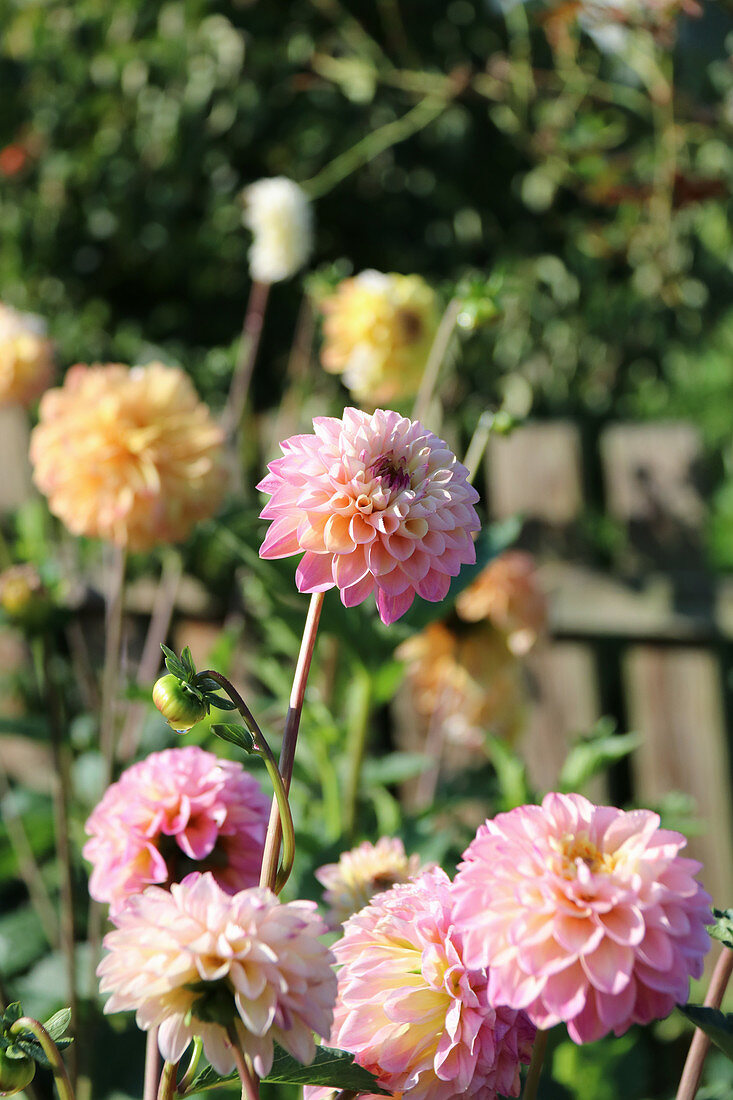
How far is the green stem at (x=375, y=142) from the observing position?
77.6 inches

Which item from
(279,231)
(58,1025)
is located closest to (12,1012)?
(58,1025)

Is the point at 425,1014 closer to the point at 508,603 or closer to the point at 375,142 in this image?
the point at 508,603

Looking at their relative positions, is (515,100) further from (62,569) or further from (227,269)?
(62,569)

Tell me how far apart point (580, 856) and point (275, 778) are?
11 cm

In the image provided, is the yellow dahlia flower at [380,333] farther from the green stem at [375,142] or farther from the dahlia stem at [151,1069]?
the green stem at [375,142]

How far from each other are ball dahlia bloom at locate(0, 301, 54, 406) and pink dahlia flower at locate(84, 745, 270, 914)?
0.67 m

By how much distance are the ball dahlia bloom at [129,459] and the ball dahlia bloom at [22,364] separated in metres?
0.21

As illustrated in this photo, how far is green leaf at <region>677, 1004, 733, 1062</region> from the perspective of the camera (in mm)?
333

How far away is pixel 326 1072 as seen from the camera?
0.36m

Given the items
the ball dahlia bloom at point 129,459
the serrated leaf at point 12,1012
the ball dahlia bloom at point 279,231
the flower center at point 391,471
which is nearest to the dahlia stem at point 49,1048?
the serrated leaf at point 12,1012

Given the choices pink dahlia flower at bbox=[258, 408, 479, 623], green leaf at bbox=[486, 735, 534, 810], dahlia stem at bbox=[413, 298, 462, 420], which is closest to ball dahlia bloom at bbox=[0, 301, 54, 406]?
dahlia stem at bbox=[413, 298, 462, 420]

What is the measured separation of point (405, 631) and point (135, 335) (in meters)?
1.68

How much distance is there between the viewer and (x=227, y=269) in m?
2.32

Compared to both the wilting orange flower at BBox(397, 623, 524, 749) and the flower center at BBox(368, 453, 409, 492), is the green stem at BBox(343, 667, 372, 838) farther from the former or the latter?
the flower center at BBox(368, 453, 409, 492)
